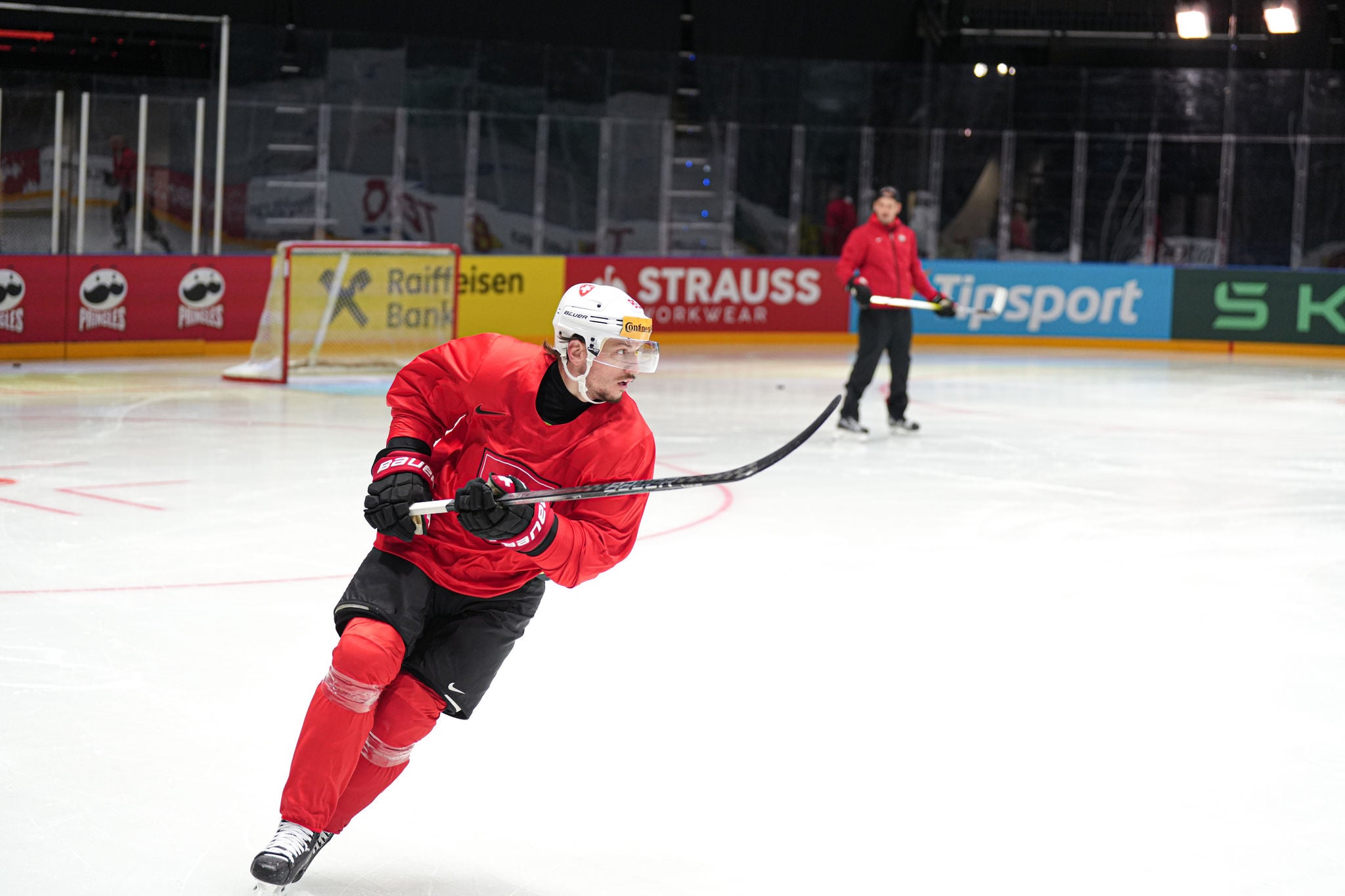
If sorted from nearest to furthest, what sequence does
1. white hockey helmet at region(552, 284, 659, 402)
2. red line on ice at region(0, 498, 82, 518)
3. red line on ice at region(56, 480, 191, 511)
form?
1. white hockey helmet at region(552, 284, 659, 402)
2. red line on ice at region(0, 498, 82, 518)
3. red line on ice at region(56, 480, 191, 511)

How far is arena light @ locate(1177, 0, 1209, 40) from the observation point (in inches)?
711

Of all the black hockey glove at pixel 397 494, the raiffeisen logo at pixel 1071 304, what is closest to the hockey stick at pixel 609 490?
the black hockey glove at pixel 397 494

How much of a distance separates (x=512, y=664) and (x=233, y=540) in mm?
1970

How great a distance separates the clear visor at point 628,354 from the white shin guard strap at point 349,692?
686 mm

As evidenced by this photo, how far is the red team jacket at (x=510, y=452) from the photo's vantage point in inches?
116

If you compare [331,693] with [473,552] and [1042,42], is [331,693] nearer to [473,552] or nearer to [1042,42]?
[473,552]

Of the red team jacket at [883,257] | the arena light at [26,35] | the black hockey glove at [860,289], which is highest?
the arena light at [26,35]

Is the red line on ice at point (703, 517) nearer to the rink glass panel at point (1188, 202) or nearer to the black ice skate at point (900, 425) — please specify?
the black ice skate at point (900, 425)

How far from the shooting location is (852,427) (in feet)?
31.7

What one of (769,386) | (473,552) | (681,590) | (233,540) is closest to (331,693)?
(473,552)

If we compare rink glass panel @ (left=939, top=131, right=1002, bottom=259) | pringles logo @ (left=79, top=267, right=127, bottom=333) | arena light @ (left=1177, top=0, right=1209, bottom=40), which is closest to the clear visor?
pringles logo @ (left=79, top=267, right=127, bottom=333)

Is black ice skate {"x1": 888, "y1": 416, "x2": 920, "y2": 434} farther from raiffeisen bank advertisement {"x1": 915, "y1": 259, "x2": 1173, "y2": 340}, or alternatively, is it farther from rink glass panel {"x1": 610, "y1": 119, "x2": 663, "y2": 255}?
rink glass panel {"x1": 610, "y1": 119, "x2": 663, "y2": 255}

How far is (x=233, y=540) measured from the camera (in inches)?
241

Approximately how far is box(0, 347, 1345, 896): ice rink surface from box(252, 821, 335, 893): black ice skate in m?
0.13
